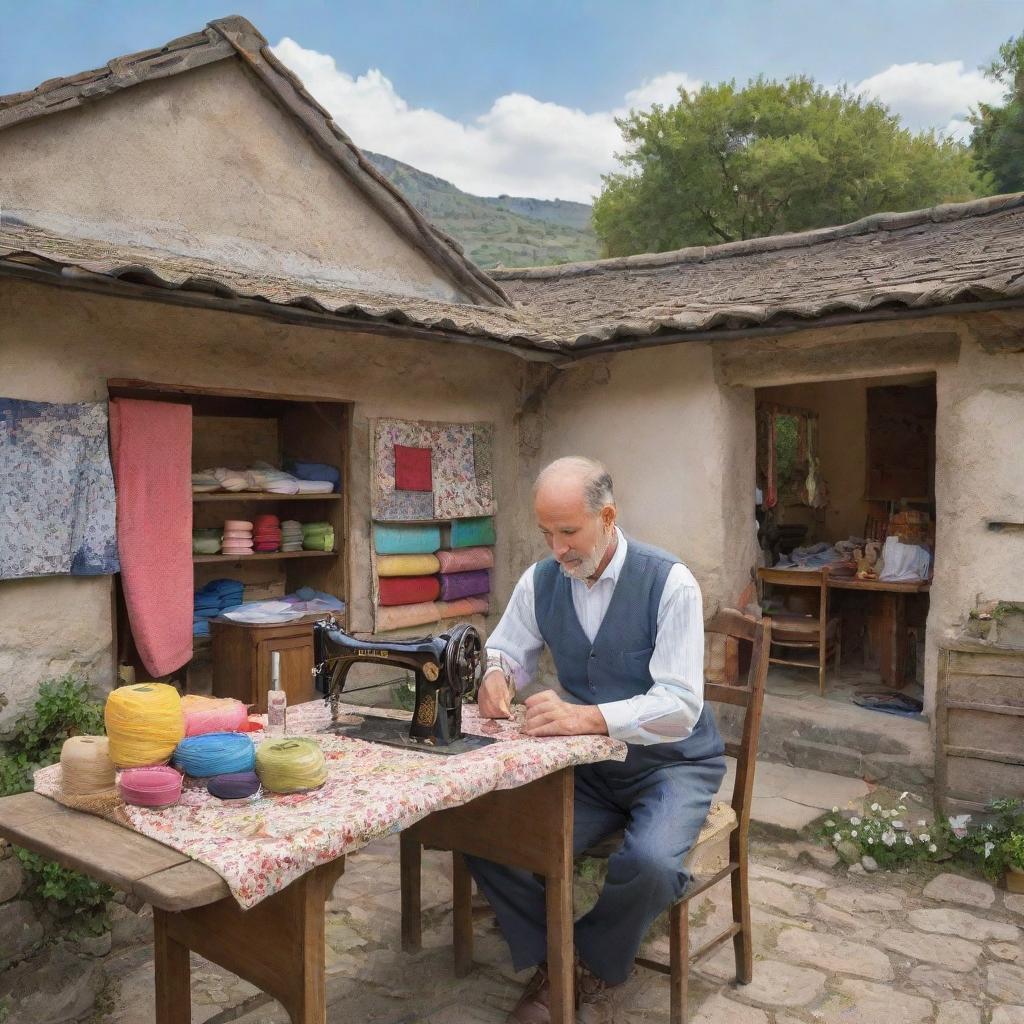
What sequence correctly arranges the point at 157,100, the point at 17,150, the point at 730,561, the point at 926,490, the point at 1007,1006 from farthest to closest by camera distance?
the point at 926,490, the point at 730,561, the point at 157,100, the point at 17,150, the point at 1007,1006

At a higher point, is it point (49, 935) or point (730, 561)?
point (730, 561)

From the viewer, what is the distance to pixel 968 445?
4727 mm

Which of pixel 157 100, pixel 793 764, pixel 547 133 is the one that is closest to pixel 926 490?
pixel 793 764

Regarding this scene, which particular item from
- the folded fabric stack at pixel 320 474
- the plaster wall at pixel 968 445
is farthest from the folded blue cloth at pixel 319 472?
the plaster wall at pixel 968 445

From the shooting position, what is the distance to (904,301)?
4.40 meters

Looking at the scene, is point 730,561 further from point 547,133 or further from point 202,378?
point 547,133

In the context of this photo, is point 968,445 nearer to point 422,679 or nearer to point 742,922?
point 742,922

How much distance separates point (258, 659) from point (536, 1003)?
2.76 metres

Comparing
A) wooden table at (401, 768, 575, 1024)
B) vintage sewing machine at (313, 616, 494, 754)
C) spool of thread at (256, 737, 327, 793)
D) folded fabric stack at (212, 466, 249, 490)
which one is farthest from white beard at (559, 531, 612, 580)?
folded fabric stack at (212, 466, 249, 490)

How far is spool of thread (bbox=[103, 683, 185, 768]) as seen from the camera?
214 centimetres

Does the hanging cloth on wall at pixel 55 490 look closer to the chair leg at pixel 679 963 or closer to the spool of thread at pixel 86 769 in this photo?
the spool of thread at pixel 86 769

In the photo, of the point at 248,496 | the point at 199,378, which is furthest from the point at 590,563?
the point at 248,496

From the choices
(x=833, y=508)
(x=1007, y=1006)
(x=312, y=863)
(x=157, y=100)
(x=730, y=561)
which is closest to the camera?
(x=312, y=863)

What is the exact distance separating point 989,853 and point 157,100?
5812mm
